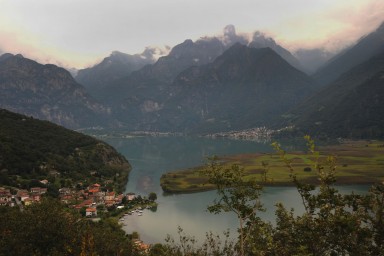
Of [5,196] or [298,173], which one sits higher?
[5,196]

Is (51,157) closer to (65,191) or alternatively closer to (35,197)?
(65,191)

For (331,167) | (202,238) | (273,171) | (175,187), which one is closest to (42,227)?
(331,167)

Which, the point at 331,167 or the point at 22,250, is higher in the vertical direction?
the point at 331,167

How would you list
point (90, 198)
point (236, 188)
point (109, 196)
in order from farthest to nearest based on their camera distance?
point (109, 196) → point (90, 198) → point (236, 188)

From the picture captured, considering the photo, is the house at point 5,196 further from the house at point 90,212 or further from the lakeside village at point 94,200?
the house at point 90,212

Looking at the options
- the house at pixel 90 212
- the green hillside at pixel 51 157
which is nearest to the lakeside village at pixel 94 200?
the house at pixel 90 212

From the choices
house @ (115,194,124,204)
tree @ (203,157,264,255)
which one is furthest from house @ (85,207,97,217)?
tree @ (203,157,264,255)

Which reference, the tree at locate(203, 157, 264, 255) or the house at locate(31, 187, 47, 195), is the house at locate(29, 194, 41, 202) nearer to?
the house at locate(31, 187, 47, 195)

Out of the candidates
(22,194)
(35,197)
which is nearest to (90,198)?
(35,197)

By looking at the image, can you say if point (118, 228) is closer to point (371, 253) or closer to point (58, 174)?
point (58, 174)
